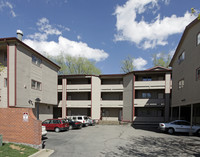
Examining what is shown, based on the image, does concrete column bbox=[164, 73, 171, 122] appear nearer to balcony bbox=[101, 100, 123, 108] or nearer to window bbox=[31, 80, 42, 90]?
balcony bbox=[101, 100, 123, 108]

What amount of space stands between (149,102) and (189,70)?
10.6 m

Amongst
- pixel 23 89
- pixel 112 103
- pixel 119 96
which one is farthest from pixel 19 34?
pixel 119 96

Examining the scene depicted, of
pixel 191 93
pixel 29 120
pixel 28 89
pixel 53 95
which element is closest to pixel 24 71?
pixel 28 89

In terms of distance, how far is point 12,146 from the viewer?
8266mm

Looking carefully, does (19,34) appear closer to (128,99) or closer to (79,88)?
(79,88)

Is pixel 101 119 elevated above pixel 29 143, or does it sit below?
below

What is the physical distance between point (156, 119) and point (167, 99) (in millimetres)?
3849

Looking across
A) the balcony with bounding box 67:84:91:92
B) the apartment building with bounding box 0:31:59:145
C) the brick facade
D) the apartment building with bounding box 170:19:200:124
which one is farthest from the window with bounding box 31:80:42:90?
the apartment building with bounding box 170:19:200:124

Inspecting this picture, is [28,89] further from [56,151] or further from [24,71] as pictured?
[56,151]

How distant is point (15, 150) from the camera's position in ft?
25.1

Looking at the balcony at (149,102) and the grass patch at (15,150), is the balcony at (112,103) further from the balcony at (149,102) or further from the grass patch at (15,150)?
the grass patch at (15,150)

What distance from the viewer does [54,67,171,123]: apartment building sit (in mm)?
23950

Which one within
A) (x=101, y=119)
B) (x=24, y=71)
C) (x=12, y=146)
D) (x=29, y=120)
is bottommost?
(x=101, y=119)

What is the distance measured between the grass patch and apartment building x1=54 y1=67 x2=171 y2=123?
18.0m
